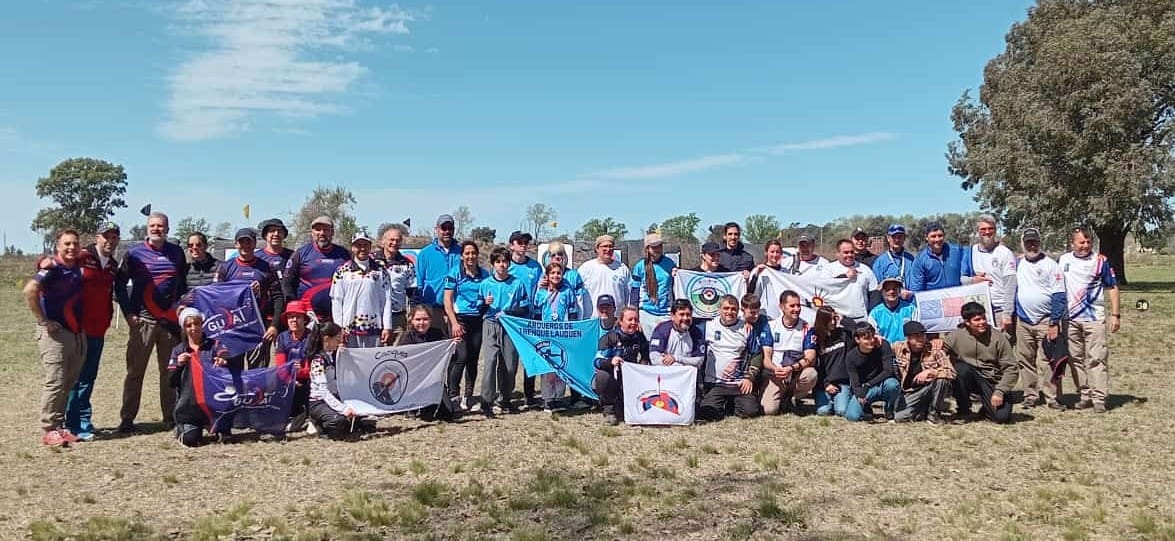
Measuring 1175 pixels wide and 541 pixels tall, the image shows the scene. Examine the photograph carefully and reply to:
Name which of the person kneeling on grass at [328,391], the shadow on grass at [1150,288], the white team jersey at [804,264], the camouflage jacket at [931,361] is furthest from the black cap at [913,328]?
the shadow on grass at [1150,288]

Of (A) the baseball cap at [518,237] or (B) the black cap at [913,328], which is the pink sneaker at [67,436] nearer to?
(A) the baseball cap at [518,237]

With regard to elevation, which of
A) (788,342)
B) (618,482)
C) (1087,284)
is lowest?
(618,482)

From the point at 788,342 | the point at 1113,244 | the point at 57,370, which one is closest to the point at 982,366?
the point at 788,342

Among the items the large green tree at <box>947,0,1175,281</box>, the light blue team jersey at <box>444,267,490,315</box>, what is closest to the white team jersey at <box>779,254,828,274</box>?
the light blue team jersey at <box>444,267,490,315</box>

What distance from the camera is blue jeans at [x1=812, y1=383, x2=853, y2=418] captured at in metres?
8.30

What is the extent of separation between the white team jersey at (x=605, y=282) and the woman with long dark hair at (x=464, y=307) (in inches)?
51.0

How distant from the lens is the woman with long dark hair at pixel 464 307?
856 cm

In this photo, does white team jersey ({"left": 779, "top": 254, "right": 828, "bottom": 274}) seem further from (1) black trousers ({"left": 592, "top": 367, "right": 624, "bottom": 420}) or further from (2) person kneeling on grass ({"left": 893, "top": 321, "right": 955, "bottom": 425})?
(1) black trousers ({"left": 592, "top": 367, "right": 624, "bottom": 420})

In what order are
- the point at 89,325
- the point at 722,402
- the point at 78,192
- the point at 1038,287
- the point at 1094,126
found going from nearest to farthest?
1. the point at 89,325
2. the point at 722,402
3. the point at 1038,287
4. the point at 1094,126
5. the point at 78,192

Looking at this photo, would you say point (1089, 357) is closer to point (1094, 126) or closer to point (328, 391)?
point (328, 391)

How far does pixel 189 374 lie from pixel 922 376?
6.98 m

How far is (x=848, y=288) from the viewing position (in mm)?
9023

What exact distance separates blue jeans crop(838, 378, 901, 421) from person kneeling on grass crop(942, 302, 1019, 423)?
58 centimetres

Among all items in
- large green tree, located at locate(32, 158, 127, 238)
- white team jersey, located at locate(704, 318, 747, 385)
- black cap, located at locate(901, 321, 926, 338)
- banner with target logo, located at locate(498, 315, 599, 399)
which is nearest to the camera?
black cap, located at locate(901, 321, 926, 338)
